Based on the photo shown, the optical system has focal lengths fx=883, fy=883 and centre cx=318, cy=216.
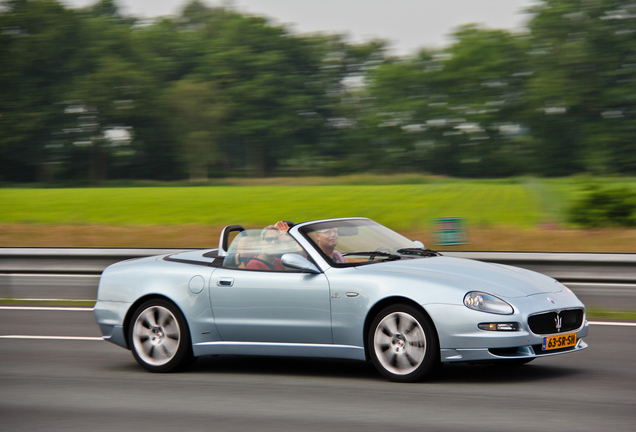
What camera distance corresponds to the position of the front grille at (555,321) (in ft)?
20.6

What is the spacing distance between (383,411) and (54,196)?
34.7 meters

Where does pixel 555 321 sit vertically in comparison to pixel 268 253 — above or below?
below

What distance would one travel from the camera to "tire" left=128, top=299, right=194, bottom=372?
23.9ft

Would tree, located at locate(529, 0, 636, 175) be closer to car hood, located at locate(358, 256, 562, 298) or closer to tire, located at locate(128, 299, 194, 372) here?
car hood, located at locate(358, 256, 562, 298)

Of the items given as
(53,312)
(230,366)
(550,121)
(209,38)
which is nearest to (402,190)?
(550,121)

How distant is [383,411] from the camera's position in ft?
18.5

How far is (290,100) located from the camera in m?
50.6

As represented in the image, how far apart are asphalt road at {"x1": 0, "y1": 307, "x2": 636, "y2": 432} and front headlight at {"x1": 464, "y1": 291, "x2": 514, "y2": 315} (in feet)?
1.83

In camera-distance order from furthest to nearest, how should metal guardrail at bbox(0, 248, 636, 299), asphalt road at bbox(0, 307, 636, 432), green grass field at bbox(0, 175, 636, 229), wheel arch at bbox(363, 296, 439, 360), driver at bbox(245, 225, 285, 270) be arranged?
green grass field at bbox(0, 175, 636, 229) < metal guardrail at bbox(0, 248, 636, 299) < driver at bbox(245, 225, 285, 270) < wheel arch at bbox(363, 296, 439, 360) < asphalt road at bbox(0, 307, 636, 432)

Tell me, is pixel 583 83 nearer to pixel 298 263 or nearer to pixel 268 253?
pixel 268 253

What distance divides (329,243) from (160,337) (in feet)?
5.38

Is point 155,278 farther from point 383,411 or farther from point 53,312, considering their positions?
point 53,312

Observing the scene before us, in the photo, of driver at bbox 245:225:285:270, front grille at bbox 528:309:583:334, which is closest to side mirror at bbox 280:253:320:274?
driver at bbox 245:225:285:270

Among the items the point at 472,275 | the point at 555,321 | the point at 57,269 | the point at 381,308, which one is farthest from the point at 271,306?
the point at 57,269
